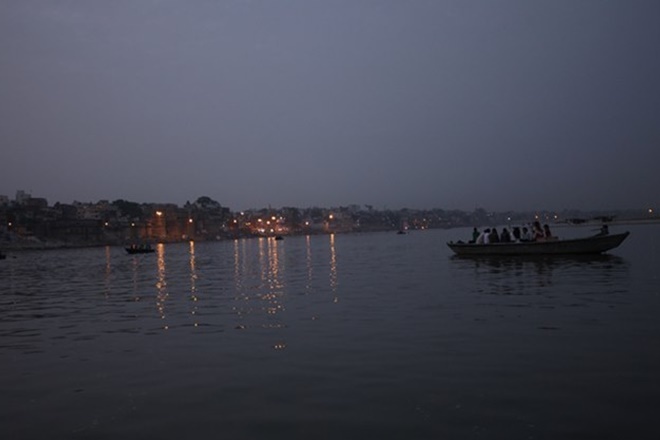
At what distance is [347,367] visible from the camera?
9.26m

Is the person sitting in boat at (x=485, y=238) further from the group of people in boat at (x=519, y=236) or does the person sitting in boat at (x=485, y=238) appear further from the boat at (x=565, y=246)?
the boat at (x=565, y=246)

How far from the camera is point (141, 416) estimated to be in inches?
281

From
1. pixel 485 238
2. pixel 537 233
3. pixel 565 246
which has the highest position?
pixel 537 233

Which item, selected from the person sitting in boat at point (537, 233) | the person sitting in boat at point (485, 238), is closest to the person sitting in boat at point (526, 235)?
the person sitting in boat at point (537, 233)

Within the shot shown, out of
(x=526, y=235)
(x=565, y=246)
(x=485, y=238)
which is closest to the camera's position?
(x=565, y=246)

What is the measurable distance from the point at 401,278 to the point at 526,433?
20.3 m

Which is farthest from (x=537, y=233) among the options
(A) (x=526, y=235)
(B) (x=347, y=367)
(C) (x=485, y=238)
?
(B) (x=347, y=367)

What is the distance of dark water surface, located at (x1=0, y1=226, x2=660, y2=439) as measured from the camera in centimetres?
657

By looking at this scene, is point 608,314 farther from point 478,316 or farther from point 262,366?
point 262,366

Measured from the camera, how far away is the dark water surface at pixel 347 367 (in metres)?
6.57

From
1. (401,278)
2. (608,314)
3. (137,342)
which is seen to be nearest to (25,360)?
(137,342)

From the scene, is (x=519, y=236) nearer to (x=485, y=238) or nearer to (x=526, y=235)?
(x=526, y=235)

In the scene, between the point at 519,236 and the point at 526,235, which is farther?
the point at 519,236

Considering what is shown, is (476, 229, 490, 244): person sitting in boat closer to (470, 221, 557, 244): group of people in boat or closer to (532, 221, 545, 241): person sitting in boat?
(470, 221, 557, 244): group of people in boat
